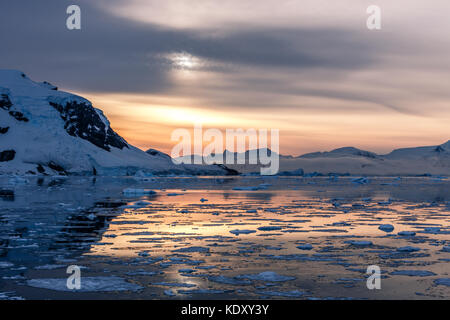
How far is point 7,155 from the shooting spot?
9212 cm

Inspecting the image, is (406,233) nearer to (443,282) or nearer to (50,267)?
(443,282)

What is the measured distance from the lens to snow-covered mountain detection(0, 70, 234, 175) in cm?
9312

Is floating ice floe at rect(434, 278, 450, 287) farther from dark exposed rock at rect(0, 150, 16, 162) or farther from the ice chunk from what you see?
dark exposed rock at rect(0, 150, 16, 162)

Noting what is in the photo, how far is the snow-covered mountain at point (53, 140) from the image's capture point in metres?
93.1

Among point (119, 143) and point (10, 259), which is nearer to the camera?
point (10, 259)

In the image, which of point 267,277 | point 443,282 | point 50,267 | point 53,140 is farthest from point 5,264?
point 53,140

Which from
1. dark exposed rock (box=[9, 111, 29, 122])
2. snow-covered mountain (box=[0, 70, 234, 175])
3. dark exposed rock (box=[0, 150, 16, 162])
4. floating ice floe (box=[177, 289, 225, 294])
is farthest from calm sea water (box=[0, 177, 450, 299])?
dark exposed rock (box=[9, 111, 29, 122])

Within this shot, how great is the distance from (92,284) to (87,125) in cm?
13016

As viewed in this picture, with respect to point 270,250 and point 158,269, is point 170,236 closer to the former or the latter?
point 270,250

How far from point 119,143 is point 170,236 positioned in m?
128

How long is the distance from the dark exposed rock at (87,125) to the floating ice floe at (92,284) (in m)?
117

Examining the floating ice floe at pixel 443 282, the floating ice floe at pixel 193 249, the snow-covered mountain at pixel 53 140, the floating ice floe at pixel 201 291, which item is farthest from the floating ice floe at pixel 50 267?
the snow-covered mountain at pixel 53 140

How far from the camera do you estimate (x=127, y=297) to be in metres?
6.18
